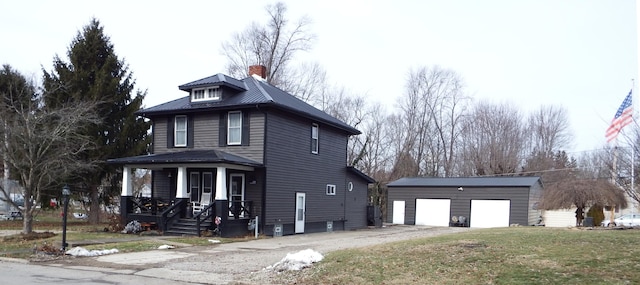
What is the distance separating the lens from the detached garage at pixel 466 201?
34.7 metres

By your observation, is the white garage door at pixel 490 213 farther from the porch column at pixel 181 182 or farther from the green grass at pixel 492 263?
the green grass at pixel 492 263

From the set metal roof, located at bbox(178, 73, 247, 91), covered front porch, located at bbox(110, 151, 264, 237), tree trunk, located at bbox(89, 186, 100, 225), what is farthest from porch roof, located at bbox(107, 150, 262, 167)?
tree trunk, located at bbox(89, 186, 100, 225)

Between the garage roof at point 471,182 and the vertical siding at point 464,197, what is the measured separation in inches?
10.1

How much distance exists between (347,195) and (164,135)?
10.8m

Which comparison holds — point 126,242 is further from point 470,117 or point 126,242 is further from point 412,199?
point 470,117

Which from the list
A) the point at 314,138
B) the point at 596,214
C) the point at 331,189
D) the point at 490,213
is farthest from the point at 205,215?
the point at 490,213

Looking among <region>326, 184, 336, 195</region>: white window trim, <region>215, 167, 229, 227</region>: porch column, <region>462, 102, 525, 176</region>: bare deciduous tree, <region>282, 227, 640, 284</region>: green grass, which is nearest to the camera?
<region>282, 227, 640, 284</region>: green grass

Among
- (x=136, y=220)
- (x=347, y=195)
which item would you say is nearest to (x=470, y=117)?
(x=347, y=195)

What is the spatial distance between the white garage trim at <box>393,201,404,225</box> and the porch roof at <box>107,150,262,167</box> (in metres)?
18.1

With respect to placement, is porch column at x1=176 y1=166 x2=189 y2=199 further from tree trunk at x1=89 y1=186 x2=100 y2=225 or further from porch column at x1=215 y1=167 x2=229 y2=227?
tree trunk at x1=89 y1=186 x2=100 y2=225

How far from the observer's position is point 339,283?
1073 cm

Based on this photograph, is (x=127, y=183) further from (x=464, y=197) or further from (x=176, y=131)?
(x=464, y=197)

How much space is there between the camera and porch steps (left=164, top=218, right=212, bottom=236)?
2245cm

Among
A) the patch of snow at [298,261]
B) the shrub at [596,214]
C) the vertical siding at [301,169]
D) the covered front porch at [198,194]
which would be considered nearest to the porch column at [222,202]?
the covered front porch at [198,194]
